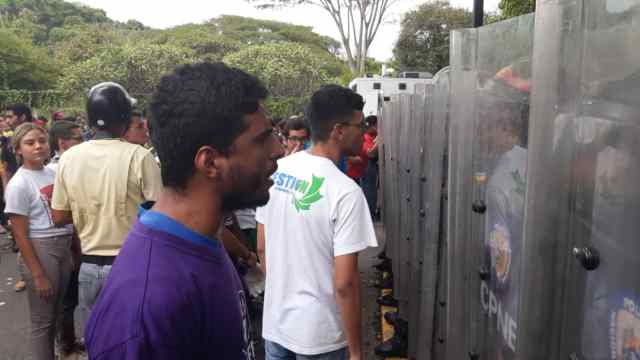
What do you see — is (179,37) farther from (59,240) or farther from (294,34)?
(59,240)

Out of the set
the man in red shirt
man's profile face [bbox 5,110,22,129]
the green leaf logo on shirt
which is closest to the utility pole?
the green leaf logo on shirt

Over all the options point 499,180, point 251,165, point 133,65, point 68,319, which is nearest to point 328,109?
point 499,180

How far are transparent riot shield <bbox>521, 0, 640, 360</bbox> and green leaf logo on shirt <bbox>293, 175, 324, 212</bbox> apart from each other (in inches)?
38.9

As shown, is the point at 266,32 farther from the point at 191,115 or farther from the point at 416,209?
the point at 191,115

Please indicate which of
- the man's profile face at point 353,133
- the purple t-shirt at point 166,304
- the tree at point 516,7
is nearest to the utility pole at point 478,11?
the man's profile face at point 353,133

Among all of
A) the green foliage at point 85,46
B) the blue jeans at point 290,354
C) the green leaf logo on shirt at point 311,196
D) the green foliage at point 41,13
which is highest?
the green foliage at point 41,13

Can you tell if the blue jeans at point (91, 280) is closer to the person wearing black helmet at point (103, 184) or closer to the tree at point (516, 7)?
the person wearing black helmet at point (103, 184)

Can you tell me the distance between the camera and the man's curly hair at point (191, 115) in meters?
1.21

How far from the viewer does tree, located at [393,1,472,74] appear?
2484 cm

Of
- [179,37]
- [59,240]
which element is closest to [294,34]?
[179,37]

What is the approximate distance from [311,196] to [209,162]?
1021 mm

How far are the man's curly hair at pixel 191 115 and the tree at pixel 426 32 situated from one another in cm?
2429

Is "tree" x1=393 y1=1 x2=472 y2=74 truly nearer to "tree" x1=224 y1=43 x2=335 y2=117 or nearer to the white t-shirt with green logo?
"tree" x1=224 y1=43 x2=335 y2=117

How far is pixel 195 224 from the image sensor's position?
1237mm
